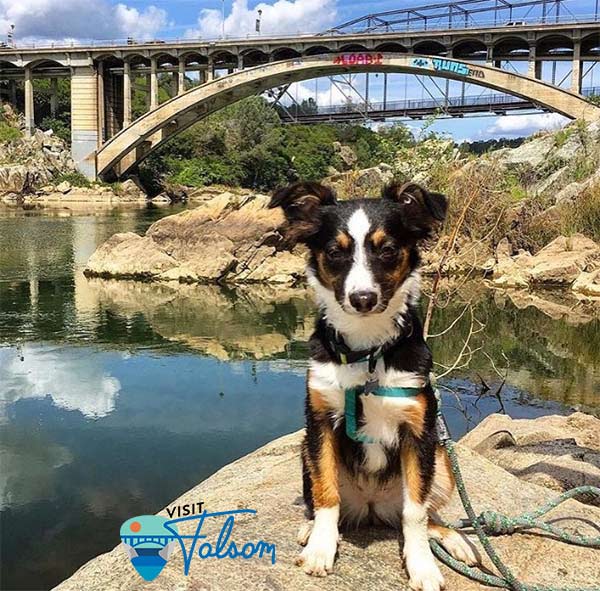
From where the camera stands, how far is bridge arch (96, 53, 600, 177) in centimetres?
3756

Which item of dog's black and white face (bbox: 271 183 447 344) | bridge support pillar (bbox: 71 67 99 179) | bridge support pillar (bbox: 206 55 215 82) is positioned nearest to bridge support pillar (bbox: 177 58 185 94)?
bridge support pillar (bbox: 206 55 215 82)

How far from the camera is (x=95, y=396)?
8.23m

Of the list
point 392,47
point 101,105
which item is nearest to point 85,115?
point 101,105

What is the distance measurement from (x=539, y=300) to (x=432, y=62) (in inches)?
1109

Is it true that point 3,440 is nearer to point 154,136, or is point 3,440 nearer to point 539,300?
point 539,300

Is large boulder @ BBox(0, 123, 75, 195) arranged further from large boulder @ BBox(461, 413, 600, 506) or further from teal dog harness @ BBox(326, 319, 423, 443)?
teal dog harness @ BBox(326, 319, 423, 443)

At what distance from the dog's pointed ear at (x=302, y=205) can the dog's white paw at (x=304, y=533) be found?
44.0 inches

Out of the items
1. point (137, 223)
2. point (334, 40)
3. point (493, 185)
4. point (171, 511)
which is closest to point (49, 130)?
point (334, 40)

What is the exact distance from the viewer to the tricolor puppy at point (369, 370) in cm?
259

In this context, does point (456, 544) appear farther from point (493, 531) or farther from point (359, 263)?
point (359, 263)

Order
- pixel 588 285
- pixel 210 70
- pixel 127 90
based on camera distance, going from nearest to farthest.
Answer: pixel 588 285
pixel 210 70
pixel 127 90

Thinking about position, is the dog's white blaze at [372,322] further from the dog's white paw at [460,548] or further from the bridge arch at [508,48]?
the bridge arch at [508,48]

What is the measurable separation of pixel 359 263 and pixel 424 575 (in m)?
1.16

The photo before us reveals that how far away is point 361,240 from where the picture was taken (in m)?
2.63
